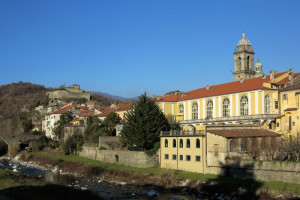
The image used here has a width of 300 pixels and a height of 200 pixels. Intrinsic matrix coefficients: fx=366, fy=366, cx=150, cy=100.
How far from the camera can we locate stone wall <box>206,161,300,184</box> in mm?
32981

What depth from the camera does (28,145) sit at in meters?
84.2

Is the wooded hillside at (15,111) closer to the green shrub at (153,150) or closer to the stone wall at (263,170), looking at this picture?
the green shrub at (153,150)

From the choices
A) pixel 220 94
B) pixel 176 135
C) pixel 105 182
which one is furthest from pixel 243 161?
pixel 220 94

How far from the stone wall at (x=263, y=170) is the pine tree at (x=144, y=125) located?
13675mm

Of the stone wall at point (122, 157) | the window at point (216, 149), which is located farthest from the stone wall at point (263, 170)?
the stone wall at point (122, 157)

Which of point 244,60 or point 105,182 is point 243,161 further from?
point 244,60

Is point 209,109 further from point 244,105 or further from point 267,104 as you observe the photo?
point 267,104

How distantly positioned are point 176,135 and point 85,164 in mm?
16413

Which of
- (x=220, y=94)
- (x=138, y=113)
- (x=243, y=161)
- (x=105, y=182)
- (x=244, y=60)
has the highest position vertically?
(x=244, y=60)

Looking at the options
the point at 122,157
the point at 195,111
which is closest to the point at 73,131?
the point at 122,157

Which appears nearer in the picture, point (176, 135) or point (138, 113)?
point (176, 135)

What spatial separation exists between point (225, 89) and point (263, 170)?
2778cm

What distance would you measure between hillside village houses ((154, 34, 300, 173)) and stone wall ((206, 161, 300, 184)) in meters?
1.27

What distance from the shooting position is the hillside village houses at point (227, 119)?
41.4 metres
